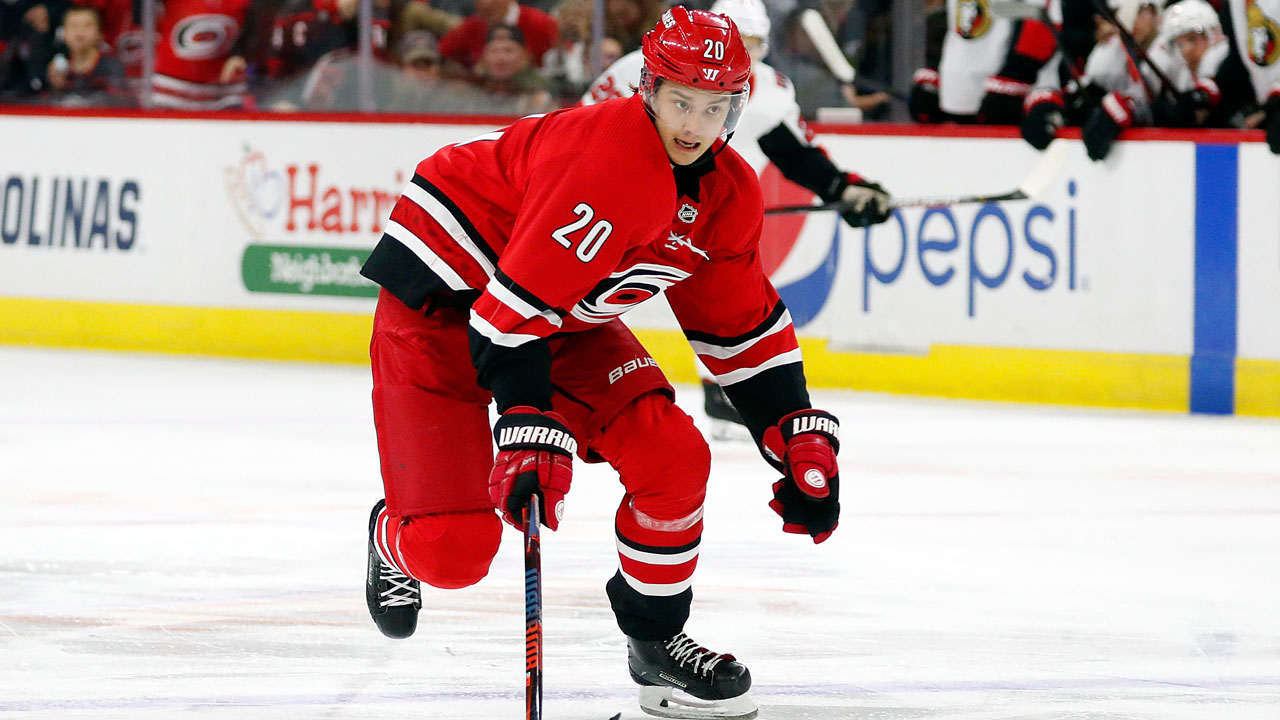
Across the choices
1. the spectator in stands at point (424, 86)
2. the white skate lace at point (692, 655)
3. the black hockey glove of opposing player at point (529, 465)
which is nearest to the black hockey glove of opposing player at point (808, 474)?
the white skate lace at point (692, 655)

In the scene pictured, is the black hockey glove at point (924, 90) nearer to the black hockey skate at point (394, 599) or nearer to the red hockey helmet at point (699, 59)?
the black hockey skate at point (394, 599)

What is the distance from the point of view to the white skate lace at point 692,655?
2918 mm

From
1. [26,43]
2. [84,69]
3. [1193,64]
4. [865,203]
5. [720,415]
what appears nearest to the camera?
[865,203]

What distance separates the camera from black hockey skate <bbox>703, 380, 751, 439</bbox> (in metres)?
5.74

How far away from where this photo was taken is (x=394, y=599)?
3164 millimetres

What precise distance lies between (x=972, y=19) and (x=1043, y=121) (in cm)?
54

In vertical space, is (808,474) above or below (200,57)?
above

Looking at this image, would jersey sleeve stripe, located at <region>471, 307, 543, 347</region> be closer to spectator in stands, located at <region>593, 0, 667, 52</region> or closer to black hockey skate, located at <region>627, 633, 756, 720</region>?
black hockey skate, located at <region>627, 633, 756, 720</region>

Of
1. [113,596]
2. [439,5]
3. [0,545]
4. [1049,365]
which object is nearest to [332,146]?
[439,5]

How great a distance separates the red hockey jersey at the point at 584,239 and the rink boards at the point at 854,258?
3738 mm

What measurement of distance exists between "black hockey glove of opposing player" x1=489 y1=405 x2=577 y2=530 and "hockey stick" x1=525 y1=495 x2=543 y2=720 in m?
0.02

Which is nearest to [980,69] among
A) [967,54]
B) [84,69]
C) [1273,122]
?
[967,54]

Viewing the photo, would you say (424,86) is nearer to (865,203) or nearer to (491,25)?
(491,25)

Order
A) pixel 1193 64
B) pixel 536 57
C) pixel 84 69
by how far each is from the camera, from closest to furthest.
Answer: pixel 1193 64 → pixel 536 57 → pixel 84 69
